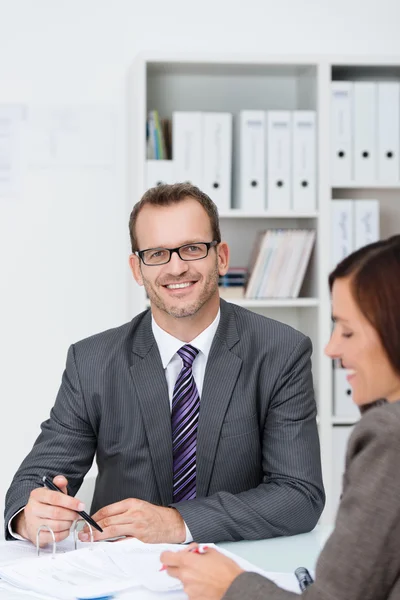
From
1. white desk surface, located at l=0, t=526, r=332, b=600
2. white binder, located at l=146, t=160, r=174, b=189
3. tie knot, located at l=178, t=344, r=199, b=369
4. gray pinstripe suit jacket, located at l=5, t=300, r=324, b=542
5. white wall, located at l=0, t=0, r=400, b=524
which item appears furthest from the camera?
white wall, located at l=0, t=0, r=400, b=524

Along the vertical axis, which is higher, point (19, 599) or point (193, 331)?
point (193, 331)

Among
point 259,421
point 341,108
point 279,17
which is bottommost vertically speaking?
point 259,421

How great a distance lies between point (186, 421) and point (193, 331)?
0.22m

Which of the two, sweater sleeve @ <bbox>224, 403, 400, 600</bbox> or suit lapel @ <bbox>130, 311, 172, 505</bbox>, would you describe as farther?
suit lapel @ <bbox>130, 311, 172, 505</bbox>

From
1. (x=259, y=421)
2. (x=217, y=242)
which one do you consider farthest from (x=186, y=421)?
(x=217, y=242)

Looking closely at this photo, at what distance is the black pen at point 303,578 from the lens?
1239 millimetres

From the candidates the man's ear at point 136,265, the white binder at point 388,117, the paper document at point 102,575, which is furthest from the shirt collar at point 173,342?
the white binder at point 388,117

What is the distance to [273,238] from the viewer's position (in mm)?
3033

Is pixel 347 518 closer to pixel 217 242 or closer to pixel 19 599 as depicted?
pixel 19 599

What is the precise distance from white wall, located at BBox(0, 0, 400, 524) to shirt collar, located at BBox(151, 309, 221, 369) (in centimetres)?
137

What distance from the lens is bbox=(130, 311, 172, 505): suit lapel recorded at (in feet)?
5.83

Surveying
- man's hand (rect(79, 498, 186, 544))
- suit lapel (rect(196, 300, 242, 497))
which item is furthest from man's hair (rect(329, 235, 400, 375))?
suit lapel (rect(196, 300, 242, 497))

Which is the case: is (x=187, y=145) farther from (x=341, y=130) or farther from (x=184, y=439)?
(x=184, y=439)

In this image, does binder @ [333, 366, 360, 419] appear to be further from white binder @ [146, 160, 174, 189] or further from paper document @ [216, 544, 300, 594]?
paper document @ [216, 544, 300, 594]
